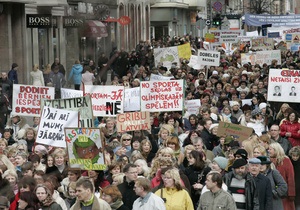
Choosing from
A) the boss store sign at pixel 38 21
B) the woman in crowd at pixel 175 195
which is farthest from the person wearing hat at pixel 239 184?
the boss store sign at pixel 38 21

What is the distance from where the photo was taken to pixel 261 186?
11922mm

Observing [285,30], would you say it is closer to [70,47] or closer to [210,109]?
[70,47]

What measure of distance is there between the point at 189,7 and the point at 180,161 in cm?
6754

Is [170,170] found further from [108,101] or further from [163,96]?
[163,96]

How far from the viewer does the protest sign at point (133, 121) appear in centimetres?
1719

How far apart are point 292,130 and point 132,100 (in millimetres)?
4736

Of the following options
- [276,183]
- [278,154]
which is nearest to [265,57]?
[278,154]

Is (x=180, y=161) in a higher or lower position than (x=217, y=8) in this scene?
lower

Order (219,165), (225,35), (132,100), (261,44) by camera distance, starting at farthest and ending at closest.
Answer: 1. (261,44)
2. (225,35)
3. (132,100)
4. (219,165)

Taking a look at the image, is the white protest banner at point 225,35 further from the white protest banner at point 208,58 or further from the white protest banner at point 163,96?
the white protest banner at point 163,96

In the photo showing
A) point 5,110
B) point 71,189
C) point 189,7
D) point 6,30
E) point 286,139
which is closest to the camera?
point 71,189

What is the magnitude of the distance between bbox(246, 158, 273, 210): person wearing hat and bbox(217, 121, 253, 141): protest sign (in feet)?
13.9

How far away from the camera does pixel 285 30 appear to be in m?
47.5

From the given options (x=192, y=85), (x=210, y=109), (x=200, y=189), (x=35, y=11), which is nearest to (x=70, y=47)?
(x=35, y=11)
